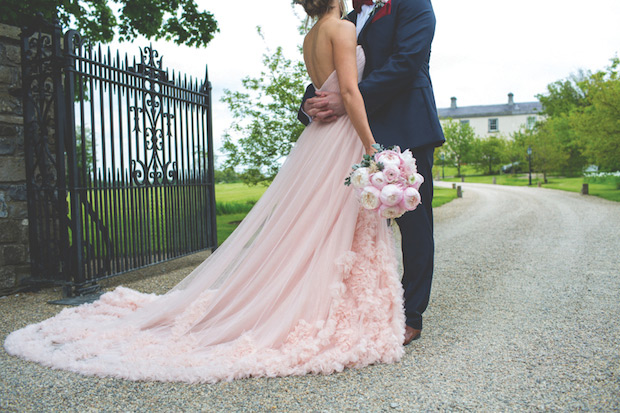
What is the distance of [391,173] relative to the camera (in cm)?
253

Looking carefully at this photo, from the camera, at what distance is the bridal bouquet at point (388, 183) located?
251 centimetres

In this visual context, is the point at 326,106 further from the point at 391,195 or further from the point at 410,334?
the point at 410,334

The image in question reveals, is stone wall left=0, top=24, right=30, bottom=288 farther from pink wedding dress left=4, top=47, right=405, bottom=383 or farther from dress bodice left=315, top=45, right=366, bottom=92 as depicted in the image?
dress bodice left=315, top=45, right=366, bottom=92

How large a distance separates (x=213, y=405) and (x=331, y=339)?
0.77 meters

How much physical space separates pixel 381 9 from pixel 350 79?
0.54m

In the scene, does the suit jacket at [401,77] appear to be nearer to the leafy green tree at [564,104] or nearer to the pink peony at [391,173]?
the pink peony at [391,173]

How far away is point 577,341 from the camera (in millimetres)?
2934

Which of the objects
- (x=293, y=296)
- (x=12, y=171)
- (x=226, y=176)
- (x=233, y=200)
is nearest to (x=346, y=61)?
(x=293, y=296)

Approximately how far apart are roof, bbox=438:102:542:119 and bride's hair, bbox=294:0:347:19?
194ft

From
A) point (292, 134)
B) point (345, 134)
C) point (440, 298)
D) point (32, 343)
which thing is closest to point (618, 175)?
point (292, 134)

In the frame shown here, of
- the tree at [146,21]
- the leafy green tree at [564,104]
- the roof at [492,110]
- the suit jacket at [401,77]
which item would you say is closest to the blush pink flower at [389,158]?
the suit jacket at [401,77]

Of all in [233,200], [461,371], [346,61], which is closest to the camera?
[461,371]

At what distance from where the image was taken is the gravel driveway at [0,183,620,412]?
2.14m

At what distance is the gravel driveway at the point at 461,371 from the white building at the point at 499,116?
57.2 m
